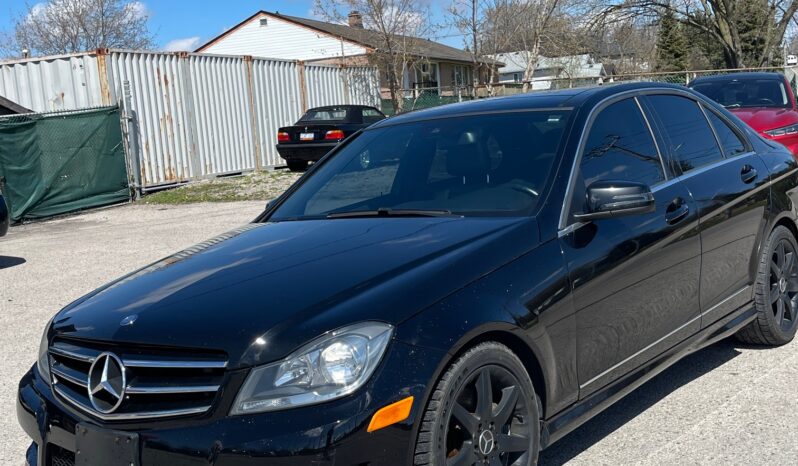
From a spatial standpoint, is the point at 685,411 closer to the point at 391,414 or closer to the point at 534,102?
the point at 534,102

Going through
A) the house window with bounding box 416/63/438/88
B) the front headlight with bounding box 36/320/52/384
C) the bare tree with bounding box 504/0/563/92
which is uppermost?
the bare tree with bounding box 504/0/563/92

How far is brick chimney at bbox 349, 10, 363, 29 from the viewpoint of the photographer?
30205mm

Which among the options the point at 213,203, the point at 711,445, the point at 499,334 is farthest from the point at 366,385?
the point at 213,203

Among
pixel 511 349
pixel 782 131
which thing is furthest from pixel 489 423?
pixel 782 131

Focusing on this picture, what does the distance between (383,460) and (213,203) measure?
562 inches

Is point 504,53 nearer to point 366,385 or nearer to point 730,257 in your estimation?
point 730,257

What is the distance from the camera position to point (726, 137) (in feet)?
16.3

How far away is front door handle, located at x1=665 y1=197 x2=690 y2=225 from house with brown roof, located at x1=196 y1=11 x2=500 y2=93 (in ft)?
111

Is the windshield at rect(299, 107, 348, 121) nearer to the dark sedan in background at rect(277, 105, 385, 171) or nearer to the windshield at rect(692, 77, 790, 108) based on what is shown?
the dark sedan in background at rect(277, 105, 385, 171)

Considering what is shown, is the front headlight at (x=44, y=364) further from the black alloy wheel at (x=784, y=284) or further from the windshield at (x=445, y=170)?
the black alloy wheel at (x=784, y=284)

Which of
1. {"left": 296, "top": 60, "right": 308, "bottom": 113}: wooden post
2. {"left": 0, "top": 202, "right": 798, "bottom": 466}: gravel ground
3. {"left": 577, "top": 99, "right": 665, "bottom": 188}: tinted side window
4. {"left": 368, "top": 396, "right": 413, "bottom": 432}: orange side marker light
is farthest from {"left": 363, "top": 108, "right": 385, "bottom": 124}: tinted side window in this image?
{"left": 368, "top": 396, "right": 413, "bottom": 432}: orange side marker light

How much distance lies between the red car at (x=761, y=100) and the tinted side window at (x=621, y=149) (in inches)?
258

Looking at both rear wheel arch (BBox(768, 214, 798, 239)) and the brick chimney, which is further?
the brick chimney

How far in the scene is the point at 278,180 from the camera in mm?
19109
